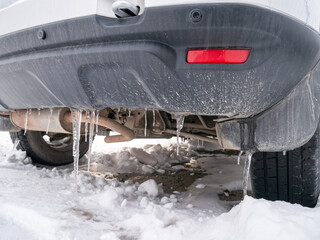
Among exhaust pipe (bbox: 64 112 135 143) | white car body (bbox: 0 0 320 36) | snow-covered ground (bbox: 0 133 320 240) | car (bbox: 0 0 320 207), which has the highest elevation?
white car body (bbox: 0 0 320 36)

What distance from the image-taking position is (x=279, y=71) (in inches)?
37.9

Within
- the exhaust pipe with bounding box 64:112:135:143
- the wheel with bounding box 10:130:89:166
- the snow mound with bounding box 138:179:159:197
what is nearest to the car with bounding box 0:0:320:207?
the exhaust pipe with bounding box 64:112:135:143

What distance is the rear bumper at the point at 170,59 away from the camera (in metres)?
0.89

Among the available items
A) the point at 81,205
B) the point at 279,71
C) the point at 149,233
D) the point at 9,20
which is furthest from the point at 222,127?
the point at 9,20

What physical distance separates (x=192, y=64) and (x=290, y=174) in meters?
0.92

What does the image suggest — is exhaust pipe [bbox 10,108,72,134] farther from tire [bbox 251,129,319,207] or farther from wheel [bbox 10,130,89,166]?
tire [bbox 251,129,319,207]

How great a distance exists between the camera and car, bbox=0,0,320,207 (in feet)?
2.94

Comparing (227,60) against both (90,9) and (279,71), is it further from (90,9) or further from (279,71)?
(90,9)

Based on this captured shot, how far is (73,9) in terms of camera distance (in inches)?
41.5

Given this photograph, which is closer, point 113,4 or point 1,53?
point 113,4

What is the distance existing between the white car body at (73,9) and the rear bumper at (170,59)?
1.0 inches

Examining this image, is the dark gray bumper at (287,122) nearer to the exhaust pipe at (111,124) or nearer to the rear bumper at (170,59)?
the rear bumper at (170,59)

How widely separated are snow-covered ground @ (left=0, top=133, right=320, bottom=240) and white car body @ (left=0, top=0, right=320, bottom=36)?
73 centimetres

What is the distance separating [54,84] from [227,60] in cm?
81
